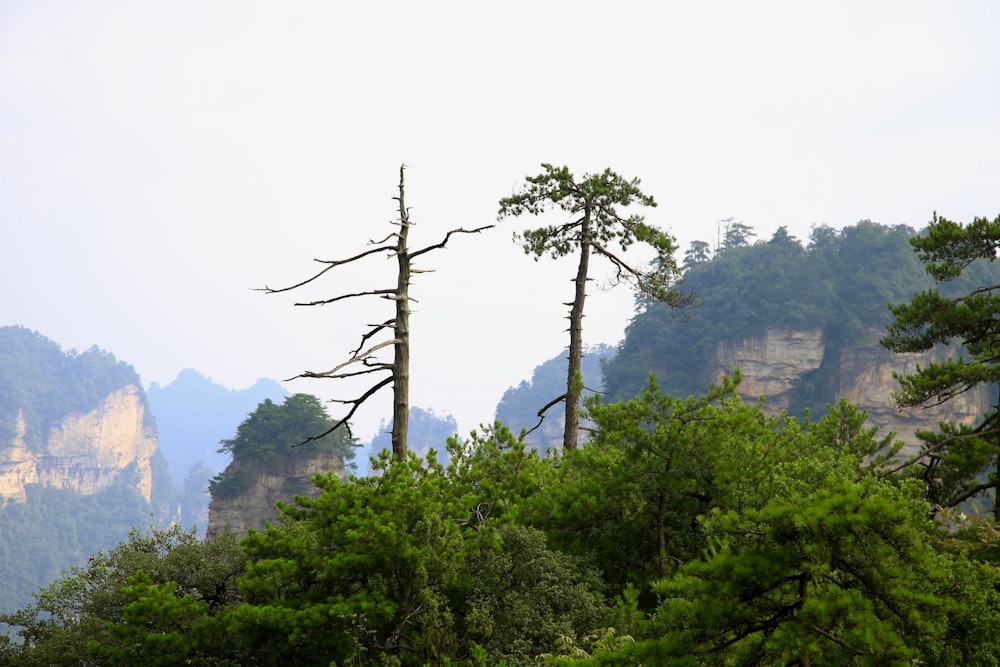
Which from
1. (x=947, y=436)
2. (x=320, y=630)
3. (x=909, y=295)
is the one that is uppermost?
(x=909, y=295)

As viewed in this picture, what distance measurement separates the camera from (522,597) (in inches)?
320

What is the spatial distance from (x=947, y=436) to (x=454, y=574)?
813 centimetres

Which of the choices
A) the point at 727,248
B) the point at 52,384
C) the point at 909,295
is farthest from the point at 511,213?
the point at 52,384

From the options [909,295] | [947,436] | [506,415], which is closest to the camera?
[947,436]

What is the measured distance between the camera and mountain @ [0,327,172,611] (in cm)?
11888

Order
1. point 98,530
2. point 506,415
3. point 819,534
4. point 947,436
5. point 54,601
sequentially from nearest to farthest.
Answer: point 819,534, point 54,601, point 947,436, point 506,415, point 98,530

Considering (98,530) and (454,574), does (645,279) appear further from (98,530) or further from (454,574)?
(98,530)

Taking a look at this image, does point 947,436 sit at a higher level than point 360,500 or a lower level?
higher

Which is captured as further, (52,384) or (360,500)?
(52,384)

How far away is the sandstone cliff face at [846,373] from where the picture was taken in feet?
183

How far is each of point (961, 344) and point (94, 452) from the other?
6083 inches

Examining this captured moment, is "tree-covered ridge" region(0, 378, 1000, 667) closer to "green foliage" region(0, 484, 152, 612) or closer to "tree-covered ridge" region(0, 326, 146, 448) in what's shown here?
"green foliage" region(0, 484, 152, 612)

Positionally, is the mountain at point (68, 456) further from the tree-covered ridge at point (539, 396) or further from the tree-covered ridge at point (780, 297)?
the tree-covered ridge at point (780, 297)

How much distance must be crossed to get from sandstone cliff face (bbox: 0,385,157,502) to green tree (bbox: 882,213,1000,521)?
14368 cm
